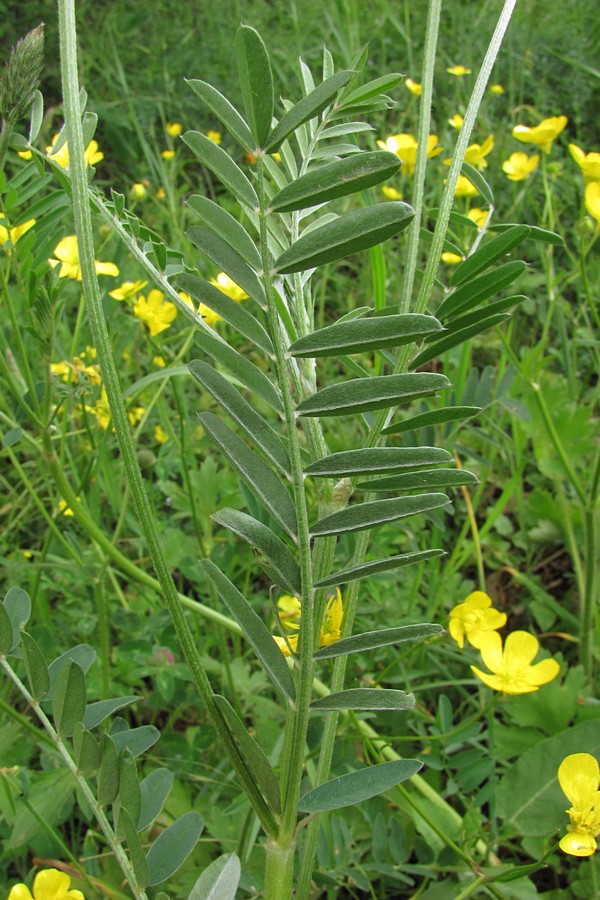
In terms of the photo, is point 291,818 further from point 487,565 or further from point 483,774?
point 487,565

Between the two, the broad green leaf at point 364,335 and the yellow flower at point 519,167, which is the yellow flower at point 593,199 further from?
the broad green leaf at point 364,335

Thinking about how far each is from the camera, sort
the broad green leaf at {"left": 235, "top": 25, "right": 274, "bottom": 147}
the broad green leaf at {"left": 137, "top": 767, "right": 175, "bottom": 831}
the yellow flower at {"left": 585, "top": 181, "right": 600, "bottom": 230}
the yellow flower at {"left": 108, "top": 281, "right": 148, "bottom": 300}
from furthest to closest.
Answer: the yellow flower at {"left": 108, "top": 281, "right": 148, "bottom": 300} → the yellow flower at {"left": 585, "top": 181, "right": 600, "bottom": 230} → the broad green leaf at {"left": 137, "top": 767, "right": 175, "bottom": 831} → the broad green leaf at {"left": 235, "top": 25, "right": 274, "bottom": 147}

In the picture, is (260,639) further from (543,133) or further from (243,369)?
(543,133)

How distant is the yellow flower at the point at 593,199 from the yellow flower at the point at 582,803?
610mm

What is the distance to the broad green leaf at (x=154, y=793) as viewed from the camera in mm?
623

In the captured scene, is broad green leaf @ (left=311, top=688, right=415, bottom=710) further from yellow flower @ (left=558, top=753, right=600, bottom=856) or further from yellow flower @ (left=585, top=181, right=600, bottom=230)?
yellow flower @ (left=585, top=181, right=600, bottom=230)

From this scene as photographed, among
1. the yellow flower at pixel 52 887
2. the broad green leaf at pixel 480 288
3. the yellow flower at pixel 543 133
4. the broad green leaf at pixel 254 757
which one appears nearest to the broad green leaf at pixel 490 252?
the broad green leaf at pixel 480 288

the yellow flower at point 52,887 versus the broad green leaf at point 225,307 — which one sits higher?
the broad green leaf at point 225,307

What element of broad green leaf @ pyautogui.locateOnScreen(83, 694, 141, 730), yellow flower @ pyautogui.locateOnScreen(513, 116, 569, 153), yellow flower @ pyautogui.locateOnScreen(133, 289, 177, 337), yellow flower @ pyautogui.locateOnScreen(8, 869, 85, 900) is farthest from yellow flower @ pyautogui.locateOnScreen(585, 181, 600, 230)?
yellow flower @ pyautogui.locateOnScreen(8, 869, 85, 900)

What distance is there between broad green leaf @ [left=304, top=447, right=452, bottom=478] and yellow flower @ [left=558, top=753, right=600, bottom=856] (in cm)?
35

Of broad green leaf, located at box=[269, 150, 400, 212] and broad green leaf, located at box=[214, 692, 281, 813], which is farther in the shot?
broad green leaf, located at box=[214, 692, 281, 813]

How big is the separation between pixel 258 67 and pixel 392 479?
255mm

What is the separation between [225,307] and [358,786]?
318 millimetres

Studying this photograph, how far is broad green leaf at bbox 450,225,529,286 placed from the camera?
0.58 meters
